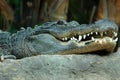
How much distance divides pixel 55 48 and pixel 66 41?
140 mm

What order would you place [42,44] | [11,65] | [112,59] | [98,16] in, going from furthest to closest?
[98,16]
[42,44]
[112,59]
[11,65]

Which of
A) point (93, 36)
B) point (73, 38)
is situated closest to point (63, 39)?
point (73, 38)

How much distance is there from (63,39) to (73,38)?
0.13 metres

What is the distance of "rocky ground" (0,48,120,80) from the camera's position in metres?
3.52

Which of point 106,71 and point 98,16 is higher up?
point 106,71

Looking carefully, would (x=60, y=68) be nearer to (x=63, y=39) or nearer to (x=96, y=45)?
(x=96, y=45)

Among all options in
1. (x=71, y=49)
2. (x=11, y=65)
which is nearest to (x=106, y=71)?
(x=71, y=49)

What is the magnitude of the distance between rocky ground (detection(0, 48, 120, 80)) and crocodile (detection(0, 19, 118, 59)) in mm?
195

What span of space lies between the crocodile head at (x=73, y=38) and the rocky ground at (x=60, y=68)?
180 mm

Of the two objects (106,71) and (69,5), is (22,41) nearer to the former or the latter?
(106,71)

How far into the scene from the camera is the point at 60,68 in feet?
12.1

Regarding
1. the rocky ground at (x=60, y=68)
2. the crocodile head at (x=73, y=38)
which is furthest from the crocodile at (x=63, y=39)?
the rocky ground at (x=60, y=68)

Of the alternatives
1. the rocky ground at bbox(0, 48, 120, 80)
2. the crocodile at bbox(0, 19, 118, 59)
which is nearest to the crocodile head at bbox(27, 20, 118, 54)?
the crocodile at bbox(0, 19, 118, 59)

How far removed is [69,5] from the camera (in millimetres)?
7867
